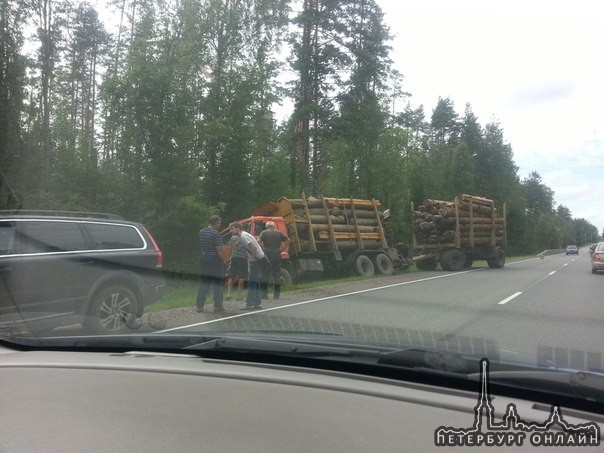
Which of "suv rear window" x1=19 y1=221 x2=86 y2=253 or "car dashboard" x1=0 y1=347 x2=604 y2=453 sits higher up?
"suv rear window" x1=19 y1=221 x2=86 y2=253

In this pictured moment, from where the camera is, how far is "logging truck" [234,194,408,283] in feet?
60.0

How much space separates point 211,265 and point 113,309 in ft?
10.6

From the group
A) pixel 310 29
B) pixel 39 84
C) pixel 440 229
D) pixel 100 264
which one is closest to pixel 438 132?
pixel 310 29

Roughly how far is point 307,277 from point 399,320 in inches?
398

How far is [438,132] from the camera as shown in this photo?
69.3 meters

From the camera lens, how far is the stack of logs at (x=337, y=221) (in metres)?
19.0

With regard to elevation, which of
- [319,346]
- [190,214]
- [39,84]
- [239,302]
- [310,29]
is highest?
[310,29]

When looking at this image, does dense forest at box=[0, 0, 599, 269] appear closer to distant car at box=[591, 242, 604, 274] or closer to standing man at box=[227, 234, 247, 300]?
standing man at box=[227, 234, 247, 300]

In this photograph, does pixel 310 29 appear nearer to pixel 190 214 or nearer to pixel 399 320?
pixel 190 214

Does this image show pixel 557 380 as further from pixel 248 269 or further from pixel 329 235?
pixel 329 235

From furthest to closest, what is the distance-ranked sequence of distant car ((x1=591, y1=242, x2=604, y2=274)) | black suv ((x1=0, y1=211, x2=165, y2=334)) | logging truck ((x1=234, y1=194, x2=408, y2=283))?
1. distant car ((x1=591, y1=242, x2=604, y2=274))
2. logging truck ((x1=234, y1=194, x2=408, y2=283))
3. black suv ((x1=0, y1=211, x2=165, y2=334))

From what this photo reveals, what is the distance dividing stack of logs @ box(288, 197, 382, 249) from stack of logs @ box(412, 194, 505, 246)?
4811 mm

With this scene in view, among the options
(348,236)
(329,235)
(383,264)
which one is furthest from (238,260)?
(383,264)

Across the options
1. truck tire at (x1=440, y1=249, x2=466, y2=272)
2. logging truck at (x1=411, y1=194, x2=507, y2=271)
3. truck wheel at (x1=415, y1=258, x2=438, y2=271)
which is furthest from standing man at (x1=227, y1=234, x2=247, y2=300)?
truck wheel at (x1=415, y1=258, x2=438, y2=271)
